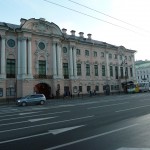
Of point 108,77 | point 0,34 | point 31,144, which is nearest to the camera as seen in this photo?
point 31,144

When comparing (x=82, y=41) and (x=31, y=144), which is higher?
(x=82, y=41)

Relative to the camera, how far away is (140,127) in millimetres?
10844

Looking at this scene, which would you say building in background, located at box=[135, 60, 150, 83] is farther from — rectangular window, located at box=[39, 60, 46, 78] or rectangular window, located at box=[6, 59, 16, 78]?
rectangular window, located at box=[6, 59, 16, 78]

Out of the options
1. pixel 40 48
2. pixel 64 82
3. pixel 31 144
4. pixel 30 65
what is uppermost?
pixel 40 48

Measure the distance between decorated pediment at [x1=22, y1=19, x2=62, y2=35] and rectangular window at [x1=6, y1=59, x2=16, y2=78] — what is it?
6907 millimetres

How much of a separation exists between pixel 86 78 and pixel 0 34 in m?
22.2

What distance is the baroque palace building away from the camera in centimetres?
4228

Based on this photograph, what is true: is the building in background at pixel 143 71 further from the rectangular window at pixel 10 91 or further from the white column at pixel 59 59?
the rectangular window at pixel 10 91

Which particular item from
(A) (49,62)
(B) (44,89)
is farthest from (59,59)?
(B) (44,89)

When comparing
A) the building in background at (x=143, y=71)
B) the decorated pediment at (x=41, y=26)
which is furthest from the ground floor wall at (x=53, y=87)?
the building in background at (x=143, y=71)

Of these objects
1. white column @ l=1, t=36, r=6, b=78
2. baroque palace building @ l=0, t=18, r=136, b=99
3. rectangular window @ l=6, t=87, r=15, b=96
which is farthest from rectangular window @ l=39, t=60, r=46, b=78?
white column @ l=1, t=36, r=6, b=78

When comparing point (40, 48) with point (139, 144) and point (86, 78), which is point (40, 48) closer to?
point (86, 78)

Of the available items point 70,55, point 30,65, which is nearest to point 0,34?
point 30,65

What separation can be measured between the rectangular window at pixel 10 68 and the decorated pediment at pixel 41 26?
6907mm
